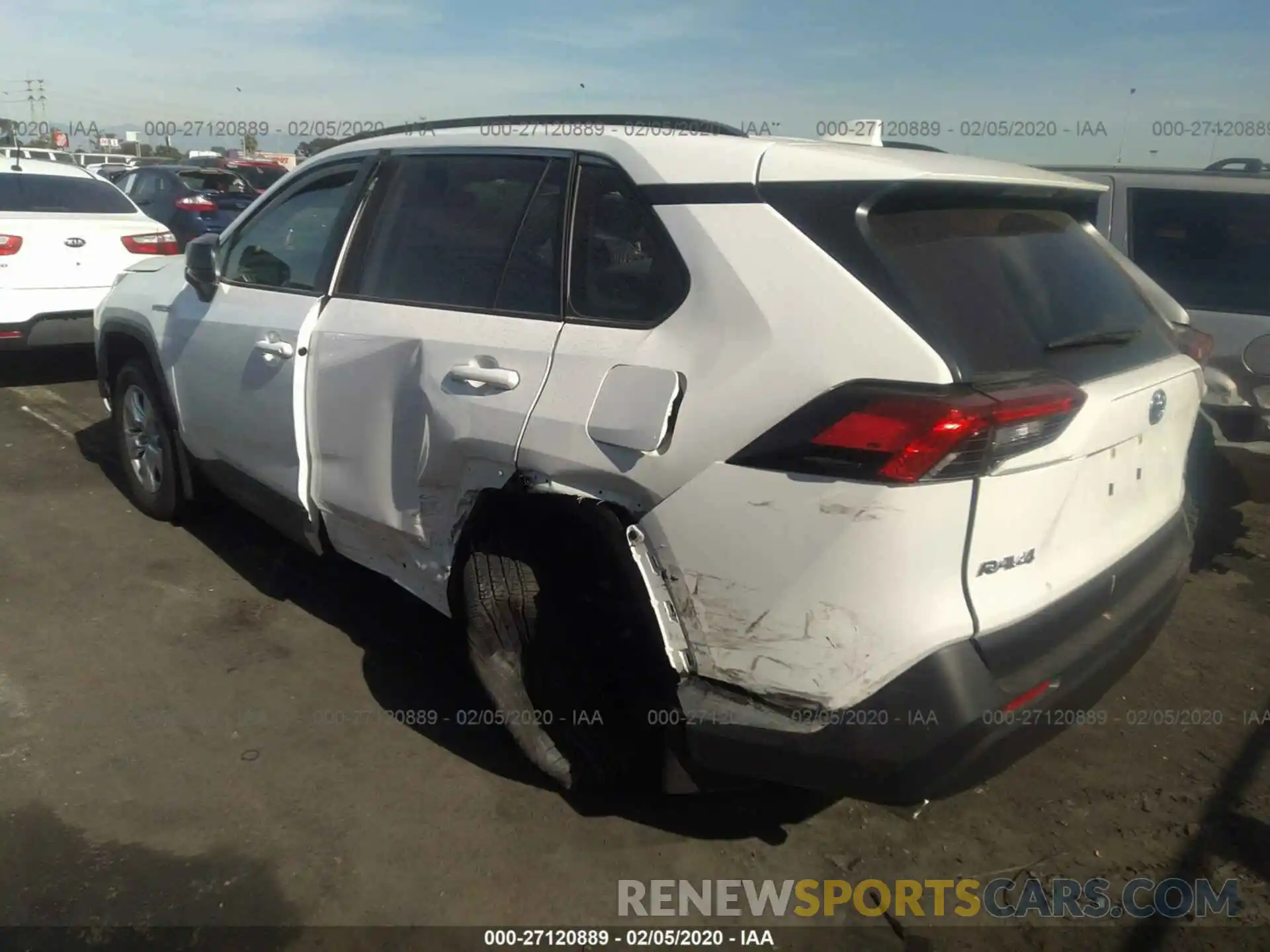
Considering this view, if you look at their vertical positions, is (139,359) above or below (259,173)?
below

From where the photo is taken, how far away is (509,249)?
113 inches

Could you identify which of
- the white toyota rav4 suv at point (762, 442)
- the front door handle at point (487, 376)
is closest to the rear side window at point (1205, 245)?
the white toyota rav4 suv at point (762, 442)

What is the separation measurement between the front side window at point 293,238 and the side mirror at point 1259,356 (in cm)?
364

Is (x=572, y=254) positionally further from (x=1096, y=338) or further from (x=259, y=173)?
(x=259, y=173)

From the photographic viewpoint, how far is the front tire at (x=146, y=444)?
15.0 ft

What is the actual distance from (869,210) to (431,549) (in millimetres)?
1660

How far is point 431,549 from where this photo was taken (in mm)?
3053

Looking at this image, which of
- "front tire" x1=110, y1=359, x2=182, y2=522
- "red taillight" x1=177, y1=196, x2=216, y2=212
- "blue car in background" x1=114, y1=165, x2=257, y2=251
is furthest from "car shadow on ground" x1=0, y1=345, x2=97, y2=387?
"red taillight" x1=177, y1=196, x2=216, y2=212

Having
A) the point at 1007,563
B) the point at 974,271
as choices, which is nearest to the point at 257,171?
the point at 974,271

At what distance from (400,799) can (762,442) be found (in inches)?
63.3

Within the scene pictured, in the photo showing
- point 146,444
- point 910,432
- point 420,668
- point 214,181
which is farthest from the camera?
point 214,181

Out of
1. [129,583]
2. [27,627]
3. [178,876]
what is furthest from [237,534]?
[178,876]

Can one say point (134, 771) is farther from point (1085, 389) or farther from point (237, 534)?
point (1085, 389)

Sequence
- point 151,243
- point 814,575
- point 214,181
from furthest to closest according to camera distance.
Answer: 1. point 214,181
2. point 151,243
3. point 814,575
